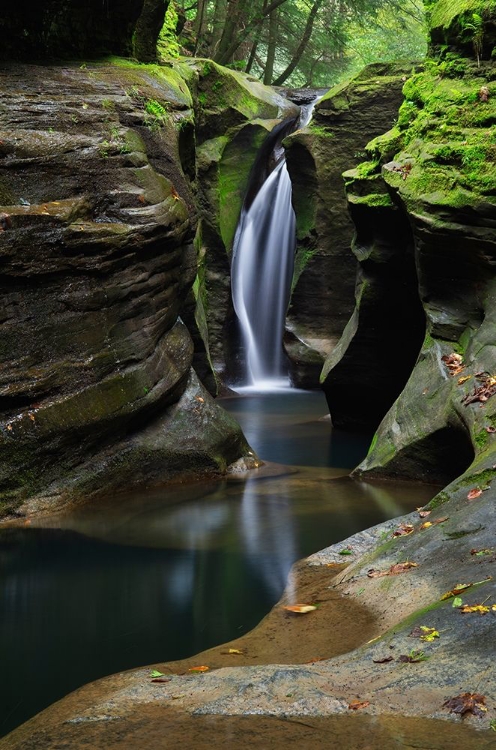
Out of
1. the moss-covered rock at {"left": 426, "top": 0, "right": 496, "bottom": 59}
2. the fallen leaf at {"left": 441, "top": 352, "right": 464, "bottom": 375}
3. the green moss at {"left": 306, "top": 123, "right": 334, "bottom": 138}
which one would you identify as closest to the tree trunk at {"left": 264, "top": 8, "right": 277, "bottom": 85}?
the green moss at {"left": 306, "top": 123, "right": 334, "bottom": 138}

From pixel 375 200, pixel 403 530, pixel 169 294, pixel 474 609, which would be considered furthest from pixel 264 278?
pixel 474 609

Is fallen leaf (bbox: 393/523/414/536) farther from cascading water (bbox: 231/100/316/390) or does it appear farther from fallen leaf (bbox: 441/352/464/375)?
cascading water (bbox: 231/100/316/390)

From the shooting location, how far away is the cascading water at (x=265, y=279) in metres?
19.0

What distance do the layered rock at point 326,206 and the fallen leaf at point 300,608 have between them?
12385mm

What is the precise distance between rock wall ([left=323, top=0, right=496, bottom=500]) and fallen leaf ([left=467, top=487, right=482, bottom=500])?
1026 millimetres

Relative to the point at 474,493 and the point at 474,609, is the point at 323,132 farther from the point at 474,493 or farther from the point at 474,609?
the point at 474,609

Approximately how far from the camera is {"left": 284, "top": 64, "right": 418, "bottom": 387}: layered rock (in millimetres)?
16625

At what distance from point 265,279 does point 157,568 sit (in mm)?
12925

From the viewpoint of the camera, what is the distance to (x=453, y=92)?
9609 millimetres

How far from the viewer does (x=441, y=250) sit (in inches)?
350

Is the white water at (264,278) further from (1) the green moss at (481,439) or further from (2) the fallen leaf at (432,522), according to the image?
(2) the fallen leaf at (432,522)

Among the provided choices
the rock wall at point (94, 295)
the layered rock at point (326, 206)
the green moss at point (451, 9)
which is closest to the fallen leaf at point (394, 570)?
the rock wall at point (94, 295)

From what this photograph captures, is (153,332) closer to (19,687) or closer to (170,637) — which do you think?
(170,637)

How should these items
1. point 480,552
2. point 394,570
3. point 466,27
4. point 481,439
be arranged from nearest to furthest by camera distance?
point 480,552 < point 394,570 < point 481,439 < point 466,27
